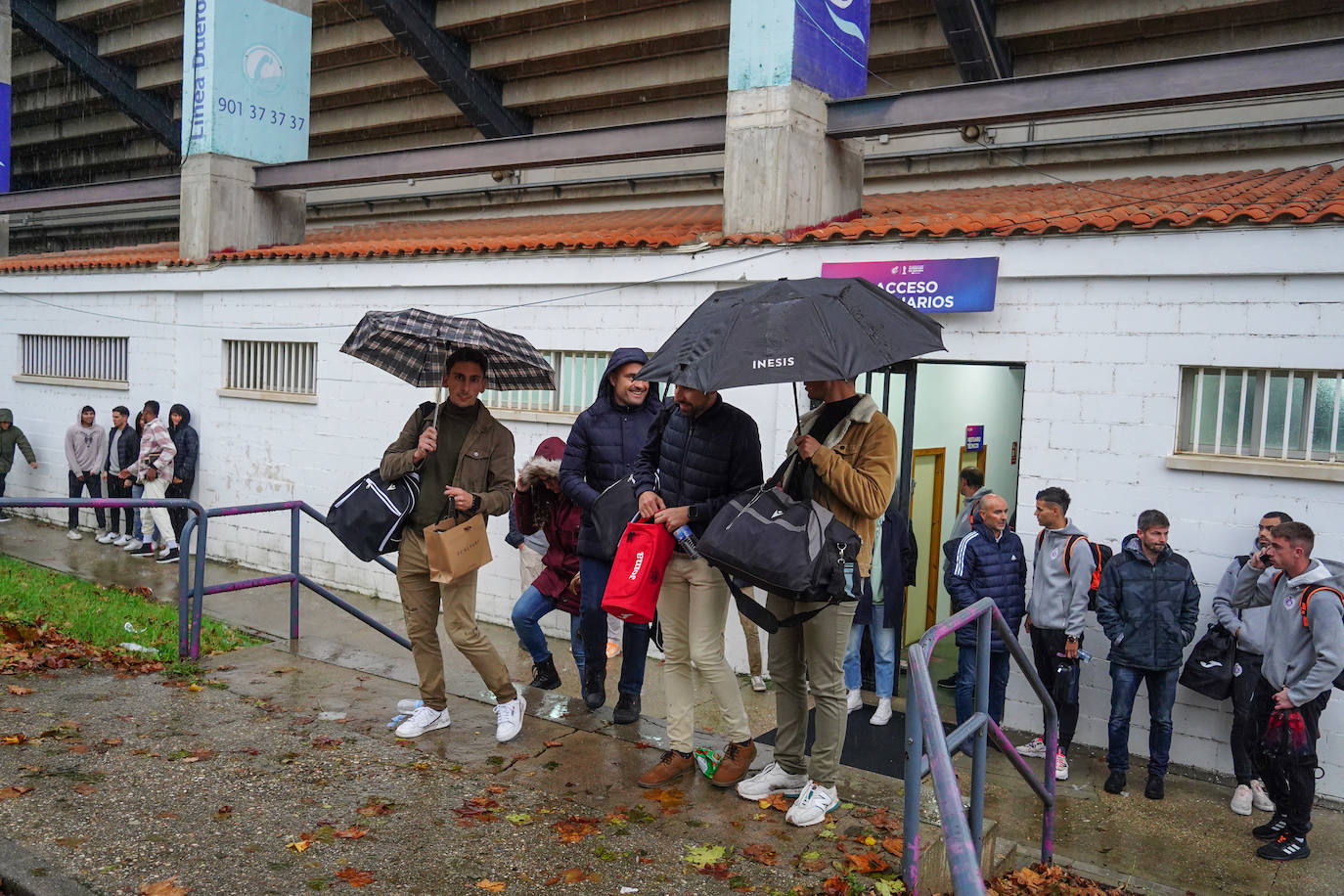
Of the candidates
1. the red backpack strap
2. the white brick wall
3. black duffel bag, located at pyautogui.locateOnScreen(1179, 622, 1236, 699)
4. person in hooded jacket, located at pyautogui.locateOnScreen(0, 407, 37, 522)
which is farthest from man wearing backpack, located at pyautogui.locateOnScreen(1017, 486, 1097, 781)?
person in hooded jacket, located at pyautogui.locateOnScreen(0, 407, 37, 522)

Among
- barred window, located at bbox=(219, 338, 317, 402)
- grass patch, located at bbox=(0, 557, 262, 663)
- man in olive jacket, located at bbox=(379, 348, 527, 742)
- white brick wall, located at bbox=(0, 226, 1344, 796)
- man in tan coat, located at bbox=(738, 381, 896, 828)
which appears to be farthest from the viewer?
barred window, located at bbox=(219, 338, 317, 402)

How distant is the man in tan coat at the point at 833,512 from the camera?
4.10 m

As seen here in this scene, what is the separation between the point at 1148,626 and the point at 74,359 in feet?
46.1

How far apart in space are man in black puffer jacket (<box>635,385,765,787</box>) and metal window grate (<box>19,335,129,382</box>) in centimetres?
Result: 1149

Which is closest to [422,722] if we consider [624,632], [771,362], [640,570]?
[624,632]

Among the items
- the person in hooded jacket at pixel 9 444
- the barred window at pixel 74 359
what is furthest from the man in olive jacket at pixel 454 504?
the person in hooded jacket at pixel 9 444

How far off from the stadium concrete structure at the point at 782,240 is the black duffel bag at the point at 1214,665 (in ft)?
1.22

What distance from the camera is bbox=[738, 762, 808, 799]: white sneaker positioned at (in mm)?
4426

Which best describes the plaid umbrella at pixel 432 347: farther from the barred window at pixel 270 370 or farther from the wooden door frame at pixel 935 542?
the barred window at pixel 270 370

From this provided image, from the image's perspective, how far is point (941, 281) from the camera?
7230 millimetres

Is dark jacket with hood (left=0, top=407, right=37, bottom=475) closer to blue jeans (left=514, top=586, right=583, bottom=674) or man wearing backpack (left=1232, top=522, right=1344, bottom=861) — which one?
blue jeans (left=514, top=586, right=583, bottom=674)

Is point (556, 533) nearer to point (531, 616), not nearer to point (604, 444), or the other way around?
point (531, 616)

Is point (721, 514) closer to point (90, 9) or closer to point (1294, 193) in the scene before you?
point (1294, 193)

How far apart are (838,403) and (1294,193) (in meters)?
4.56
